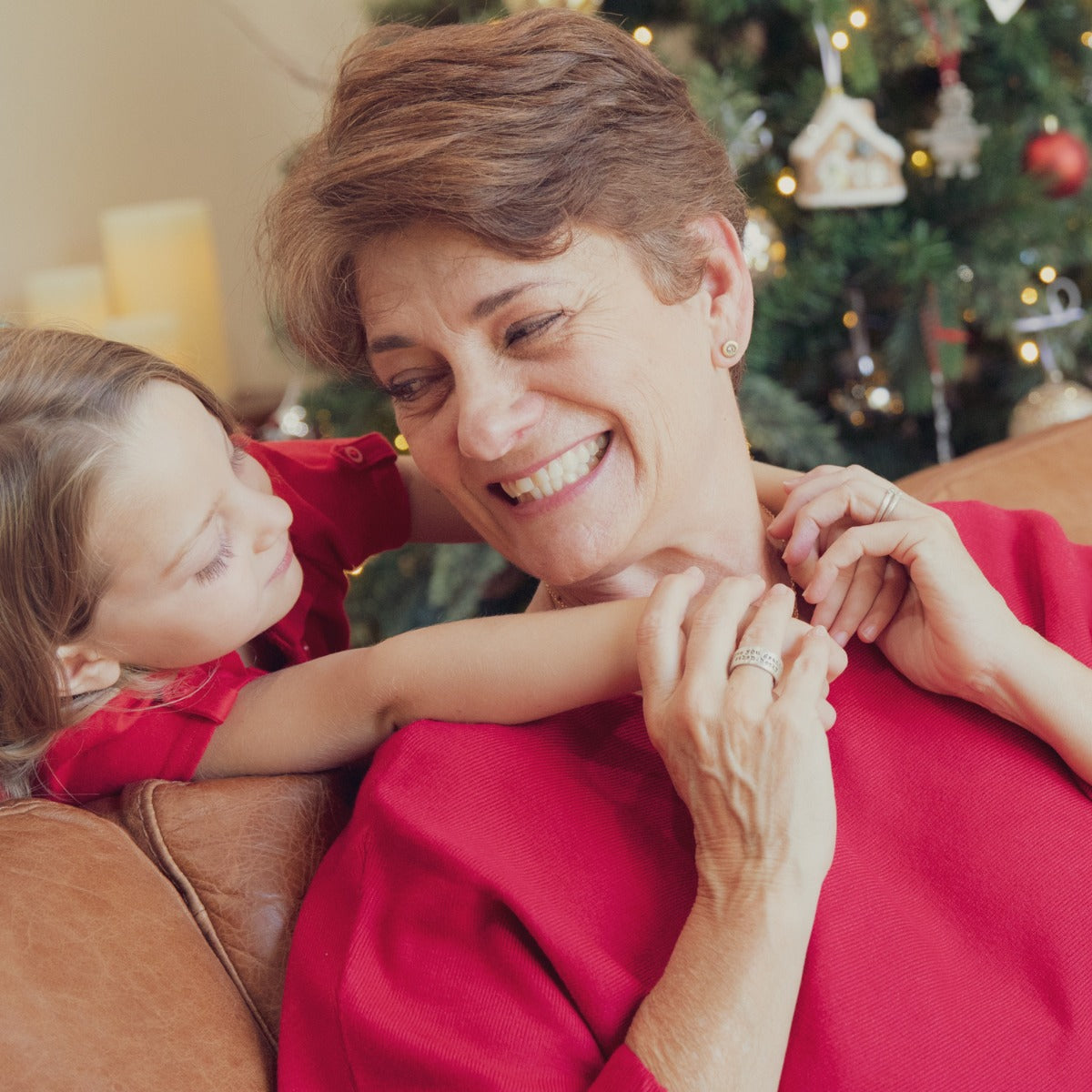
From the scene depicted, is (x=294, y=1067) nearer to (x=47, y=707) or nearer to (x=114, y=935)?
(x=114, y=935)

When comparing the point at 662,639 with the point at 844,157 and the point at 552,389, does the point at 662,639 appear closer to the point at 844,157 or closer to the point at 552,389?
the point at 552,389

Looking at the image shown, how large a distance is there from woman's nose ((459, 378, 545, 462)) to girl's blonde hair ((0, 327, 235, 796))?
1.02ft

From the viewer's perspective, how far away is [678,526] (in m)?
1.28

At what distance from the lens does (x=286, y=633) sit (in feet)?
4.73

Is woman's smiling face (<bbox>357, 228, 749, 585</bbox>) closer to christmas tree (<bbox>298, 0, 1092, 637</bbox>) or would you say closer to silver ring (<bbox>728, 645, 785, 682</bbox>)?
silver ring (<bbox>728, 645, 785, 682</bbox>)

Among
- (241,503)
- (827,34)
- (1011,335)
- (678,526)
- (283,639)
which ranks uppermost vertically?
(827,34)

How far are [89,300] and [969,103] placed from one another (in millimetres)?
2121

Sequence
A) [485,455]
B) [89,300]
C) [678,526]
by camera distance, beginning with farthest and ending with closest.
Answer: [89,300]
[678,526]
[485,455]

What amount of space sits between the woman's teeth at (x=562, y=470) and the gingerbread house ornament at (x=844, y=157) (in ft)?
4.71

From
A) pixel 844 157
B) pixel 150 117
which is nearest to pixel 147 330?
pixel 150 117

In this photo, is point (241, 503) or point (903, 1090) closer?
point (903, 1090)

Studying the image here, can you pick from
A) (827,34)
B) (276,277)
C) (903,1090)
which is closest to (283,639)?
(276,277)

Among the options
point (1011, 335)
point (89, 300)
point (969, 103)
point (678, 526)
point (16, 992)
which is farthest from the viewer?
point (89, 300)

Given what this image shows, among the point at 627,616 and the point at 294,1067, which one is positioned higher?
the point at 627,616
